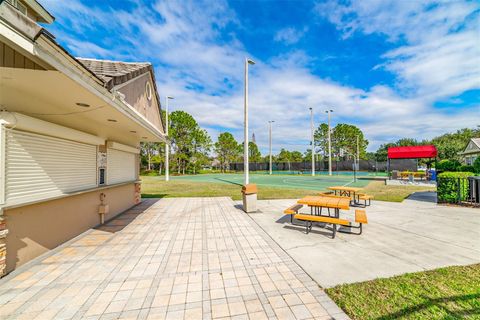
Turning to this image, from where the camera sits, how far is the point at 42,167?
4.34m

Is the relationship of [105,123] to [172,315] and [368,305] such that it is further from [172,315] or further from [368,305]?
[368,305]

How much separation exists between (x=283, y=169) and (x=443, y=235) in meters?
42.9

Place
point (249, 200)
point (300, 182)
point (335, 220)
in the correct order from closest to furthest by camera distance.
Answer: point (335, 220) → point (249, 200) → point (300, 182)

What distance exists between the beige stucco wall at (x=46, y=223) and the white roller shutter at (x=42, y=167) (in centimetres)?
26

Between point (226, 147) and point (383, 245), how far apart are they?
45.6m

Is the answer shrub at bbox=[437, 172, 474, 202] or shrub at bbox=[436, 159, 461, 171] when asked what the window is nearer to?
shrub at bbox=[437, 172, 474, 202]

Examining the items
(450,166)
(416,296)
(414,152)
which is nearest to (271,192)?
(416,296)

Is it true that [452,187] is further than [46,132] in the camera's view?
Yes

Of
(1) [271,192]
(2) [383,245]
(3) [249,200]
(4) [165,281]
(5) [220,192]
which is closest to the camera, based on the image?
(4) [165,281]

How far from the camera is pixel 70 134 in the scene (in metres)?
5.05

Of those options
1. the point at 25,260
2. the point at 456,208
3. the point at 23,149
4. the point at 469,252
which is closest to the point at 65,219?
the point at 25,260

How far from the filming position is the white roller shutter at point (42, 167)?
361 centimetres

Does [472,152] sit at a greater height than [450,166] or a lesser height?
greater

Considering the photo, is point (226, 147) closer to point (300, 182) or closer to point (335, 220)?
point (300, 182)
